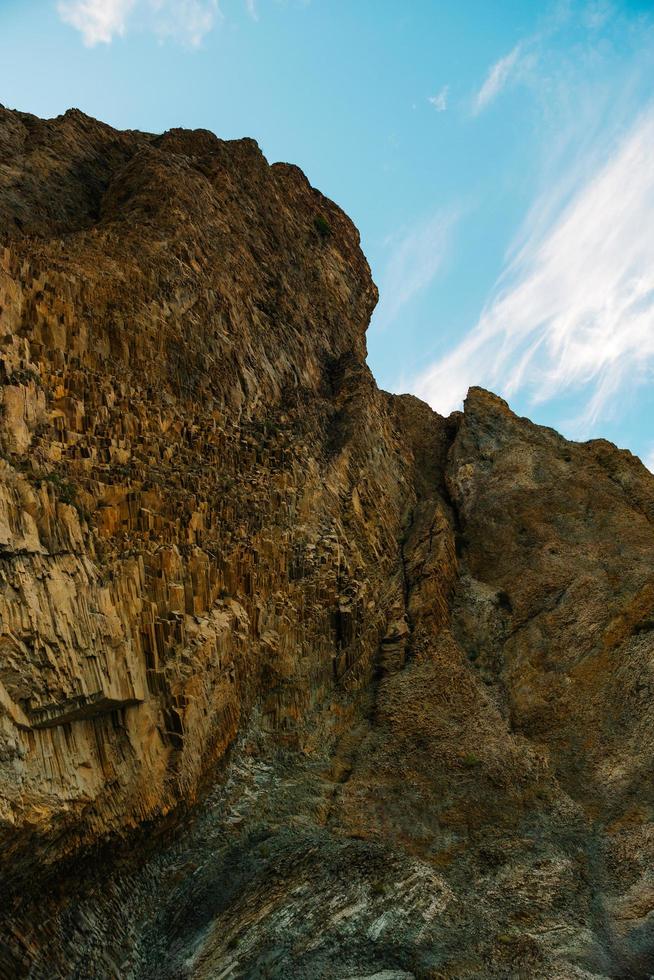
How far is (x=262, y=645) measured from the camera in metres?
22.2

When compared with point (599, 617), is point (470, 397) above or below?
above

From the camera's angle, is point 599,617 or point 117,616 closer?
point 117,616

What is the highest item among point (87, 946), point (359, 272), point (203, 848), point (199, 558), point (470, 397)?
point (359, 272)

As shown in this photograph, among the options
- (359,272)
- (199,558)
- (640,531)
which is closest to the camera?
(199,558)

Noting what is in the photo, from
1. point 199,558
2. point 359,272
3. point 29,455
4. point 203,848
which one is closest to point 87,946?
point 203,848

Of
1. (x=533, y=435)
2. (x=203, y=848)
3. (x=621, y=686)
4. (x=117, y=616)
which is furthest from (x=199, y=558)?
(x=533, y=435)

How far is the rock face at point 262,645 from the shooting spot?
52.8 feet

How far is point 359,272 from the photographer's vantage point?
43.3 meters

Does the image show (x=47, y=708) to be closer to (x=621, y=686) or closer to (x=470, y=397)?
(x=621, y=686)

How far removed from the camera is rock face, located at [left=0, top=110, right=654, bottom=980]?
16094mm

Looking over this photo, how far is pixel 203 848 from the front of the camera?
1878cm

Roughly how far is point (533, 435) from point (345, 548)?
1541 centimetres

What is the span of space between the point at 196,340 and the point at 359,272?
20.8 m

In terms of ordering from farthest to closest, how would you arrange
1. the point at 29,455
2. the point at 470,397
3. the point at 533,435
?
the point at 470,397, the point at 533,435, the point at 29,455
